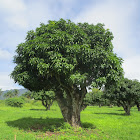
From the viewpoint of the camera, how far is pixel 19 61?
13977 mm

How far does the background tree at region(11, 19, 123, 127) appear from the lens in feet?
36.6

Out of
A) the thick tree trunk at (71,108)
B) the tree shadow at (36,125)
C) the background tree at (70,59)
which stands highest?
the background tree at (70,59)

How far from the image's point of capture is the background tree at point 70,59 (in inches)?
439

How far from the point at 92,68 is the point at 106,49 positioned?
2.07m

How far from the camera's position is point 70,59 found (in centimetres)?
1145

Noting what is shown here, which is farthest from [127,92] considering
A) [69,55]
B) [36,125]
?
[69,55]

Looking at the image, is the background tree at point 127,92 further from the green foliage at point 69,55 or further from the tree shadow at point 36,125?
the green foliage at point 69,55

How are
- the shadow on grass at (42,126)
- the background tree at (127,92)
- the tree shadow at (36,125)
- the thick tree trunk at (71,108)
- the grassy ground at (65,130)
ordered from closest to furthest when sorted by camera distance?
the grassy ground at (65,130), the thick tree trunk at (71,108), the shadow on grass at (42,126), the tree shadow at (36,125), the background tree at (127,92)

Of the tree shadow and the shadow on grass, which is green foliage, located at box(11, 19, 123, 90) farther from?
the tree shadow

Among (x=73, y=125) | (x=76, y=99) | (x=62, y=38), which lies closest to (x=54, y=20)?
(x=62, y=38)

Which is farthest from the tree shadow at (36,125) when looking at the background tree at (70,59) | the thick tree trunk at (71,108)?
the background tree at (70,59)

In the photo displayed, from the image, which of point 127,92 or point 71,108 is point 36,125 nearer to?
point 71,108

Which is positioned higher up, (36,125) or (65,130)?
(65,130)

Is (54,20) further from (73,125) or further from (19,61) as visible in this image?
(73,125)
